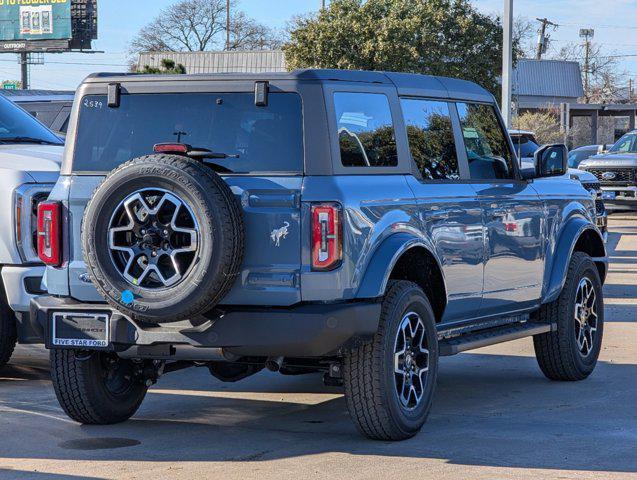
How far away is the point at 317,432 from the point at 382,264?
1.22m

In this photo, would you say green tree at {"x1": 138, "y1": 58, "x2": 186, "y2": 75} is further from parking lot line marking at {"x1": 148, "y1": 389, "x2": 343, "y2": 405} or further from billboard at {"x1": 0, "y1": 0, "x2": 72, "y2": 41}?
billboard at {"x1": 0, "y1": 0, "x2": 72, "y2": 41}

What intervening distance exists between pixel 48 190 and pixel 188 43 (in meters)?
81.6

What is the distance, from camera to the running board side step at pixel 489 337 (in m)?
8.04

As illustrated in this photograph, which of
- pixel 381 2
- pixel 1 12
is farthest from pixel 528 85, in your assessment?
pixel 381 2

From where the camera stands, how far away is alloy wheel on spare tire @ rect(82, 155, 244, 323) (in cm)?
667

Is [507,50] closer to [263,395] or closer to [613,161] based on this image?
[613,161]

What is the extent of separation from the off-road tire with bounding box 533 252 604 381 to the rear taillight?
314 cm

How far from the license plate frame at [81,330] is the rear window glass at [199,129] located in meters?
0.84

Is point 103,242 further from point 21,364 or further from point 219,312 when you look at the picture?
point 21,364

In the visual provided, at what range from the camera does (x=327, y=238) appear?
6.78 m

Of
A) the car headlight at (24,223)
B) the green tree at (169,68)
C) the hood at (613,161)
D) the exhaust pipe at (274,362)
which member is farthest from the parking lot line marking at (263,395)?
the hood at (613,161)

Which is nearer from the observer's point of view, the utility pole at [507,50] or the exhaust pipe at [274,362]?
the exhaust pipe at [274,362]

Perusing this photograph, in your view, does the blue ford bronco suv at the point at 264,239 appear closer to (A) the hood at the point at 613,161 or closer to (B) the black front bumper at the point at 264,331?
(B) the black front bumper at the point at 264,331

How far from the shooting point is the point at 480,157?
8.83 m
